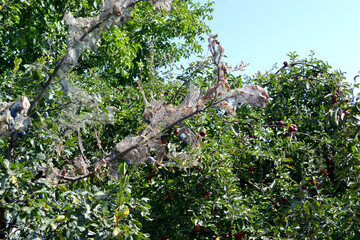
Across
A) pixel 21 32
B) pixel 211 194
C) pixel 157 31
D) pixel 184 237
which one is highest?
pixel 157 31

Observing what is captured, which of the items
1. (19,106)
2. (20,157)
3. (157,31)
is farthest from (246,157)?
(157,31)

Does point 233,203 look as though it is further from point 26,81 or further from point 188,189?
point 26,81

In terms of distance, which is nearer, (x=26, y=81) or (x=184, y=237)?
(x=26, y=81)

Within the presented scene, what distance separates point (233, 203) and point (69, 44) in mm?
1634

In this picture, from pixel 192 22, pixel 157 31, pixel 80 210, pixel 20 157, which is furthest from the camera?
pixel 192 22

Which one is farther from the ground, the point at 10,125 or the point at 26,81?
the point at 26,81

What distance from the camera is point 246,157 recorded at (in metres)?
3.86

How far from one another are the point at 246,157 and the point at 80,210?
2.31 metres

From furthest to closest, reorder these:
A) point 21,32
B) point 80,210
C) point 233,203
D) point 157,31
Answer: point 157,31 < point 21,32 < point 233,203 < point 80,210

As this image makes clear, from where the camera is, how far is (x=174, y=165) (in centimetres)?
288

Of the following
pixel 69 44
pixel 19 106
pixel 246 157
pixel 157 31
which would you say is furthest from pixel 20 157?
pixel 157 31

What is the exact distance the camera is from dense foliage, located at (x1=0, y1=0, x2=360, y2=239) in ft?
6.42

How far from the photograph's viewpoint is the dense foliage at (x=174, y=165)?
6.42 feet

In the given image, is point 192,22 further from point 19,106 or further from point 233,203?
point 19,106
